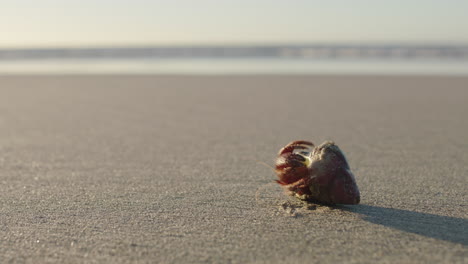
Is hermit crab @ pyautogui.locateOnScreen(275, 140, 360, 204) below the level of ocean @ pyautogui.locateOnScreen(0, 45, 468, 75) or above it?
above

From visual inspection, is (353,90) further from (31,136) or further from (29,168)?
(29,168)

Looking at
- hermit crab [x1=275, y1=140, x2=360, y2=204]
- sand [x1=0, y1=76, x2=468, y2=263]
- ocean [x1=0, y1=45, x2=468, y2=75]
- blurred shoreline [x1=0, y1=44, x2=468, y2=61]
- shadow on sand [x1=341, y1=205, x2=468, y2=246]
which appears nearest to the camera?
sand [x1=0, y1=76, x2=468, y2=263]

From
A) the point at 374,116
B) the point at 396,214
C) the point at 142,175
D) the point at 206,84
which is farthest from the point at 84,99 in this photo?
the point at 396,214

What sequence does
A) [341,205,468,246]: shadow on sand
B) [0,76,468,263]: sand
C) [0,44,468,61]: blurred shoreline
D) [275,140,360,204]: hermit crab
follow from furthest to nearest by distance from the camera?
1. [0,44,468,61]: blurred shoreline
2. [275,140,360,204]: hermit crab
3. [341,205,468,246]: shadow on sand
4. [0,76,468,263]: sand

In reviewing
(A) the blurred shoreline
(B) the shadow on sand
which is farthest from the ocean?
(B) the shadow on sand

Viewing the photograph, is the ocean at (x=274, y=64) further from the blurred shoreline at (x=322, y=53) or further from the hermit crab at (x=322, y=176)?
the hermit crab at (x=322, y=176)

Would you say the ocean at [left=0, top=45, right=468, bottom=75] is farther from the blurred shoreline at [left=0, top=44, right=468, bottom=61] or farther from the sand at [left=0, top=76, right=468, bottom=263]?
the sand at [left=0, top=76, right=468, bottom=263]

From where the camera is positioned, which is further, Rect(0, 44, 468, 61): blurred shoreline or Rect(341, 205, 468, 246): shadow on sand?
Rect(0, 44, 468, 61): blurred shoreline
